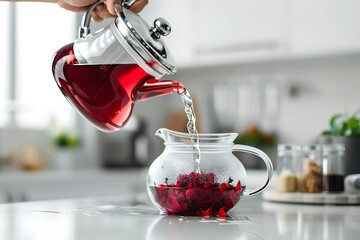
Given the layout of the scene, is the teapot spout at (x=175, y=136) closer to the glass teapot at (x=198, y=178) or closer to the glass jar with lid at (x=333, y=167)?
the glass teapot at (x=198, y=178)

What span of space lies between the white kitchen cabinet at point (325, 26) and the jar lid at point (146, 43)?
231 cm

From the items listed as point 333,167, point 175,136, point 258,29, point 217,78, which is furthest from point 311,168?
point 217,78

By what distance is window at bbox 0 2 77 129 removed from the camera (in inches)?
145

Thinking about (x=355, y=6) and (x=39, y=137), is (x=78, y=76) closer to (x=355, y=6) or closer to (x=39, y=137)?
(x=355, y=6)

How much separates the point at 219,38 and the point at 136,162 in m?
0.93

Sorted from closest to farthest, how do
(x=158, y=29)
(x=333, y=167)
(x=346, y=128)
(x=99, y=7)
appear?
(x=158, y=29) → (x=99, y=7) → (x=333, y=167) → (x=346, y=128)

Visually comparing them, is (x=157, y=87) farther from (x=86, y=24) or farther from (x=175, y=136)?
(x=86, y=24)

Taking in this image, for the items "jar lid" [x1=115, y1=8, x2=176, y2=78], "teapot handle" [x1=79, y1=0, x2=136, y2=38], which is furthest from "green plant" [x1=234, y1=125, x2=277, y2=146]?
"jar lid" [x1=115, y1=8, x2=176, y2=78]

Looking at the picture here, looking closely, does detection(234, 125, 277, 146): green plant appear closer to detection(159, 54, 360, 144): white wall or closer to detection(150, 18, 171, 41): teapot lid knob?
detection(159, 54, 360, 144): white wall

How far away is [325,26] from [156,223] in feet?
8.29

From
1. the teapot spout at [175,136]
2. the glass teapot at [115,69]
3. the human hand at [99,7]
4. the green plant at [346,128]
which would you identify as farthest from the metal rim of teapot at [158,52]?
the green plant at [346,128]

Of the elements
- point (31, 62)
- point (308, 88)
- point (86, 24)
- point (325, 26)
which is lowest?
point (86, 24)

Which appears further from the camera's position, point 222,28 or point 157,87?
point 222,28

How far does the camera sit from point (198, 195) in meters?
1.10
